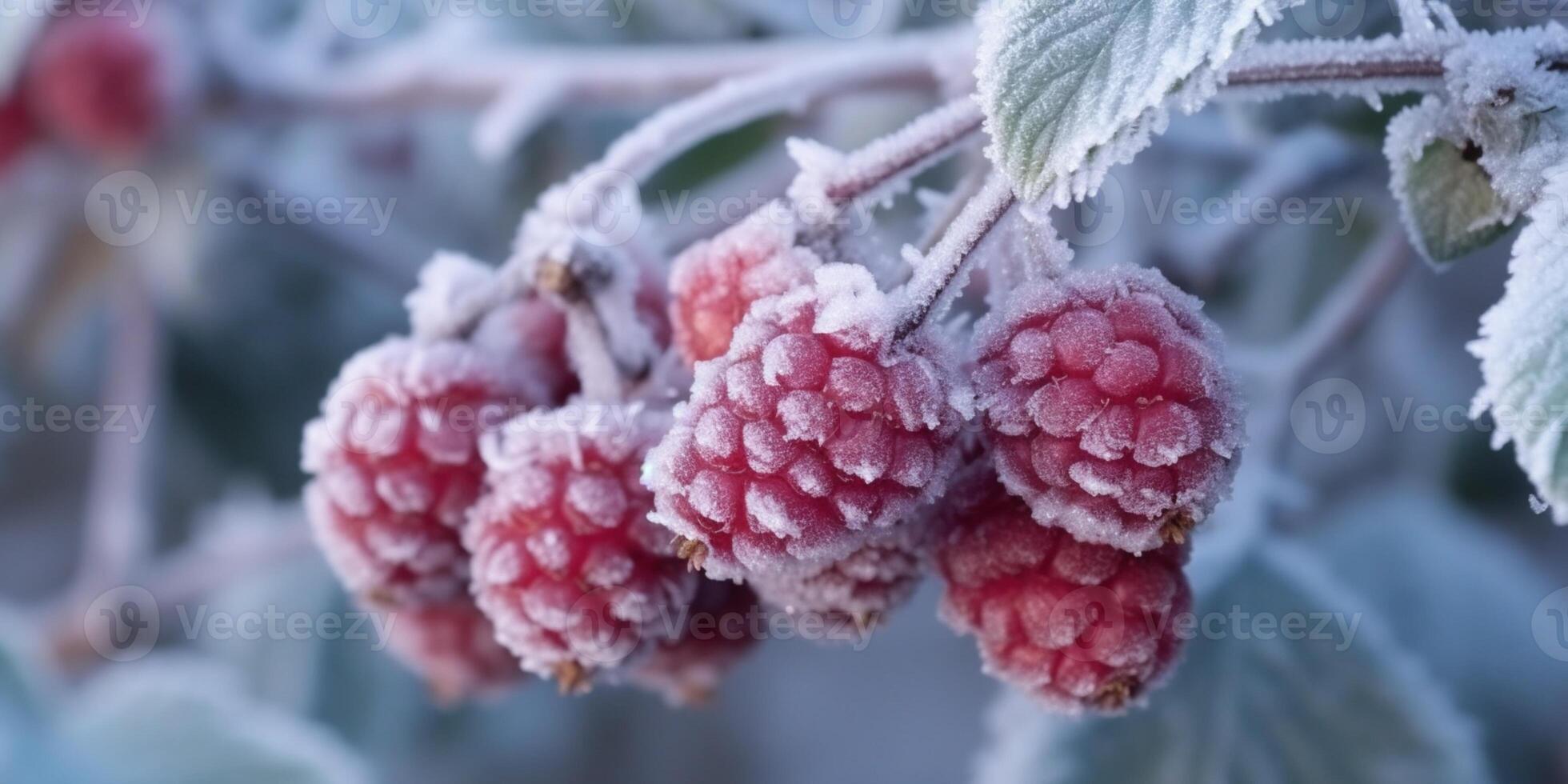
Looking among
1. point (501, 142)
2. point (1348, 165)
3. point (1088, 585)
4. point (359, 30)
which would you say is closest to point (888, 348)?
point (1088, 585)

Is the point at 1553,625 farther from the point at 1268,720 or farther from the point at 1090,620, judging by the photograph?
the point at 1090,620

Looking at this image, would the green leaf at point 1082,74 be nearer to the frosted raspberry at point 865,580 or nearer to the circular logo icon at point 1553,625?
the frosted raspberry at point 865,580

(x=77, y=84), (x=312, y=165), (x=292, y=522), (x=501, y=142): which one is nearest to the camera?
(x=501, y=142)

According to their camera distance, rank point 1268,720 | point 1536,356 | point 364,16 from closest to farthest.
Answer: point 1536,356 → point 1268,720 → point 364,16

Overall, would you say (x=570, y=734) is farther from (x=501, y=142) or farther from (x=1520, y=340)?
(x=1520, y=340)

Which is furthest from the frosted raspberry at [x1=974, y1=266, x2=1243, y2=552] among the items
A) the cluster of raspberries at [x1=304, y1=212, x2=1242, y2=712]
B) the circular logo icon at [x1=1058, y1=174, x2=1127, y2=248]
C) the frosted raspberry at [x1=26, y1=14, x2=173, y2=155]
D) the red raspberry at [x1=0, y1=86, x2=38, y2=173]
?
the red raspberry at [x1=0, y1=86, x2=38, y2=173]

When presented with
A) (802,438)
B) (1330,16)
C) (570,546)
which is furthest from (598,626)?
(1330,16)
